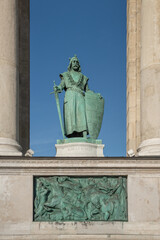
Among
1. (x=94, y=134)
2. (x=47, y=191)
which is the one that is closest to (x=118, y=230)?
(x=47, y=191)

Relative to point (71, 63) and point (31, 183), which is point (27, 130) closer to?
point (71, 63)

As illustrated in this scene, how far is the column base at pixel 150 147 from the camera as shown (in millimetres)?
30719

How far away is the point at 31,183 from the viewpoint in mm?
29578

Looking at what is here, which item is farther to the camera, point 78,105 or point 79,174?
point 78,105

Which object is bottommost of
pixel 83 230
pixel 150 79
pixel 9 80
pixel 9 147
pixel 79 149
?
pixel 83 230

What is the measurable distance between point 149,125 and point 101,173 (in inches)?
140

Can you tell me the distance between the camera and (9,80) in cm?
3148

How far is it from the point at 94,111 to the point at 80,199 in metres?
5.88

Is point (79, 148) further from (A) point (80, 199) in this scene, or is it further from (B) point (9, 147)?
(B) point (9, 147)

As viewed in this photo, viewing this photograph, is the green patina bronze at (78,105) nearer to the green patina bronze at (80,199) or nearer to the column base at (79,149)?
the column base at (79,149)

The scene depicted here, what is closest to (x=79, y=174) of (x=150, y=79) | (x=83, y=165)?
(x=83, y=165)

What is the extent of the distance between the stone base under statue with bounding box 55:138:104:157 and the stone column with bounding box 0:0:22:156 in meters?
2.53

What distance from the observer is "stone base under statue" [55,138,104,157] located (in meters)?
32.4

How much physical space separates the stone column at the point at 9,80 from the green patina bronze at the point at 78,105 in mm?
3197
